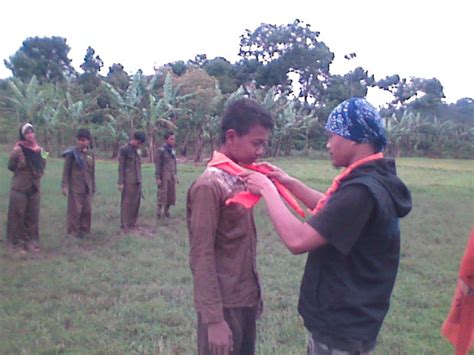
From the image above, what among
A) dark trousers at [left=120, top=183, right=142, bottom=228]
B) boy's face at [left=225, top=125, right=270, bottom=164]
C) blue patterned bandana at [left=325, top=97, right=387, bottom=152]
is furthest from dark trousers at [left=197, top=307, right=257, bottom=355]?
dark trousers at [left=120, top=183, right=142, bottom=228]

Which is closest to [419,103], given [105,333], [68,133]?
[68,133]

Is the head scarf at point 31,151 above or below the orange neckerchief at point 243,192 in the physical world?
below

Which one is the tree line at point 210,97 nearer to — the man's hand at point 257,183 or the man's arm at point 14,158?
the man's arm at point 14,158

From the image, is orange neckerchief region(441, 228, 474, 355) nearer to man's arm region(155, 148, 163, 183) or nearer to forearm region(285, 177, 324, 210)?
forearm region(285, 177, 324, 210)

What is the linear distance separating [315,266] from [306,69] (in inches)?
1549

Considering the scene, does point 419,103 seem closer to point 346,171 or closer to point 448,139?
point 448,139

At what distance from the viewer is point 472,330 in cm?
284

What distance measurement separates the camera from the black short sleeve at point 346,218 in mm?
2053

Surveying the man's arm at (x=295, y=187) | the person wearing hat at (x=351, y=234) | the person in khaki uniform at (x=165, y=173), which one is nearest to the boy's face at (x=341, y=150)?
the person wearing hat at (x=351, y=234)

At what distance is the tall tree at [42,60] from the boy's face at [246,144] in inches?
1457

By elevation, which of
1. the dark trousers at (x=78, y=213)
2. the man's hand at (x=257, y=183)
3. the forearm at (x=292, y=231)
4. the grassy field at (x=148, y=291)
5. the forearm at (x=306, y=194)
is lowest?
the grassy field at (x=148, y=291)

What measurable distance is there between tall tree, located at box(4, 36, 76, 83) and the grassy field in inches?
1180

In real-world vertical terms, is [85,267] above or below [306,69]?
below

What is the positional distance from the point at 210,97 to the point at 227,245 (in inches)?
874
